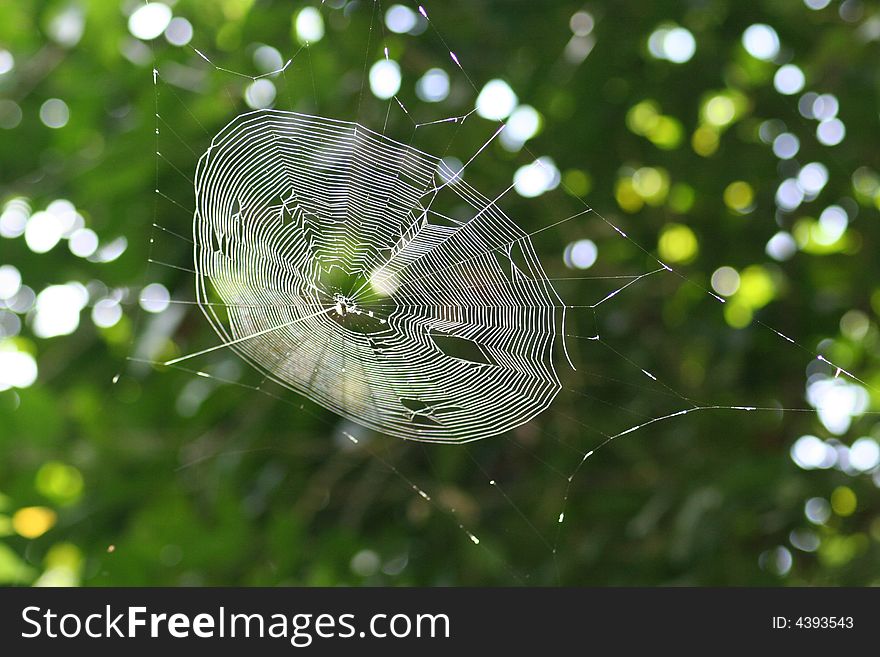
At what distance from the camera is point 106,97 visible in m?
1.34

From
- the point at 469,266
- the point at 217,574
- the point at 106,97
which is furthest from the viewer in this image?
the point at 217,574

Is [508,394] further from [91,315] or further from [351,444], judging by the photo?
[91,315]

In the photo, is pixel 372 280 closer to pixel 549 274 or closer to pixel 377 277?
pixel 377 277

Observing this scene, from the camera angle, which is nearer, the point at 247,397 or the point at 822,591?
the point at 822,591

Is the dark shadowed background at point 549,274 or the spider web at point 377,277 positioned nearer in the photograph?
the spider web at point 377,277

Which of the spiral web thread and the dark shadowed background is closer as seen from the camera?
the spiral web thread

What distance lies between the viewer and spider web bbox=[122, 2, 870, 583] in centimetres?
97

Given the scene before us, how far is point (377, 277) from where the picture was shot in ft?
3.59

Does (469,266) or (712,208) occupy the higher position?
(712,208)

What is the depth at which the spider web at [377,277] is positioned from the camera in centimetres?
97

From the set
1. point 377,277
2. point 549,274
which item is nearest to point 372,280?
point 377,277

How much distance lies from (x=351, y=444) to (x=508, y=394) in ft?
1.85

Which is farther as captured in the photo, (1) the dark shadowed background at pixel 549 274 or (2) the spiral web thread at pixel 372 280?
(1) the dark shadowed background at pixel 549 274

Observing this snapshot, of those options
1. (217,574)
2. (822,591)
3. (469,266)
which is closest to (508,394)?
(469,266)
